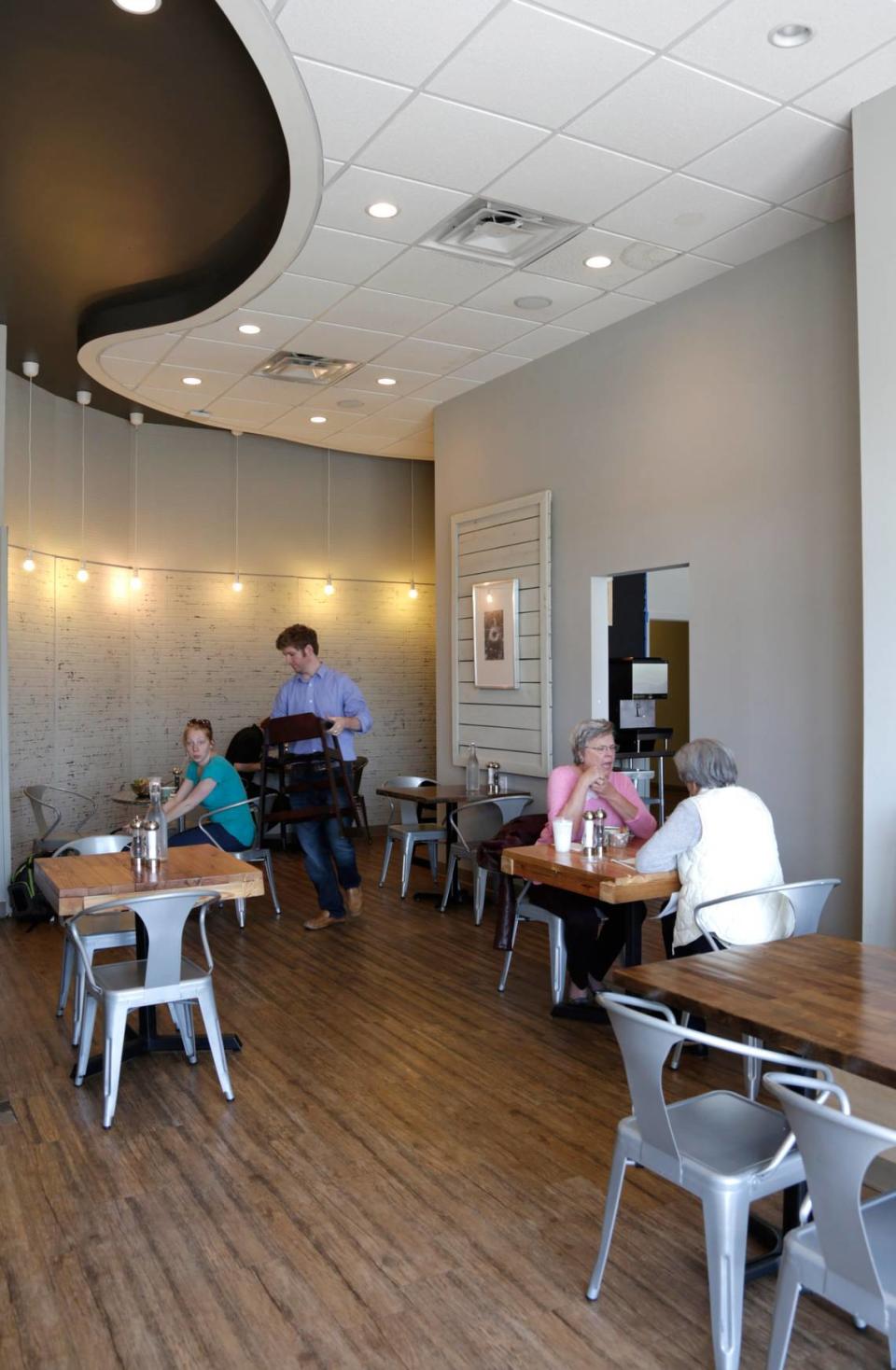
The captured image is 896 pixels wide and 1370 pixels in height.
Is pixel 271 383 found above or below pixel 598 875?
above

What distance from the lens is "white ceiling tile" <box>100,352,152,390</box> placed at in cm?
687

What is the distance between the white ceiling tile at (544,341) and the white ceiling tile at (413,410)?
1.26m

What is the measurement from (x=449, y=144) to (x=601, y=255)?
51.4 inches

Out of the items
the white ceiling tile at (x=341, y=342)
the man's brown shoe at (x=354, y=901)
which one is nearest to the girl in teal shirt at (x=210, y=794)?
the man's brown shoe at (x=354, y=901)

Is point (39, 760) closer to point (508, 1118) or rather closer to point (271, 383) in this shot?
point (271, 383)

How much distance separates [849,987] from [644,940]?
11.6 feet

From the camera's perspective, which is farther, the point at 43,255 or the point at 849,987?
the point at 43,255

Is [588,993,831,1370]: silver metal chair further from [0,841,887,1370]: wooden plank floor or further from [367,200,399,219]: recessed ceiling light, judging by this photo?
[367,200,399,219]: recessed ceiling light

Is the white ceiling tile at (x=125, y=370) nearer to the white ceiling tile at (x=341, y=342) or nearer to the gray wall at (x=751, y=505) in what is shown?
the white ceiling tile at (x=341, y=342)

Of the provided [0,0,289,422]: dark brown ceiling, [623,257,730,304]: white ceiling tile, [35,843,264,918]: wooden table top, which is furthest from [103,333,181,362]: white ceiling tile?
[35,843,264,918]: wooden table top

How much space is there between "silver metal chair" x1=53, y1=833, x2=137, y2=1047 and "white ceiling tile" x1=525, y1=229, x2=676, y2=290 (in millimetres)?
3598

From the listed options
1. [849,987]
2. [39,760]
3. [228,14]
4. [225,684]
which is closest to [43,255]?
[228,14]

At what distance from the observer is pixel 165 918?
3.47 m

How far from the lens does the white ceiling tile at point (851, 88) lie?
3566 mm
